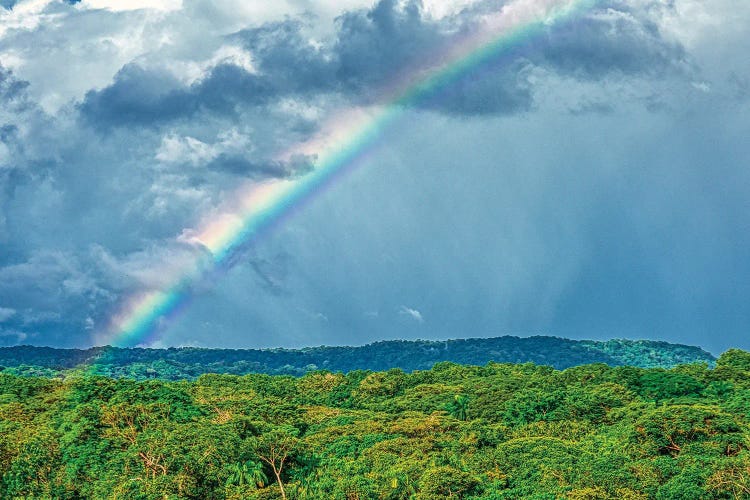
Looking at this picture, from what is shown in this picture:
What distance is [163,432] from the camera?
71.4m

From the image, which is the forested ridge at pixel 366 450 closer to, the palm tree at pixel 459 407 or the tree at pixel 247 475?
the tree at pixel 247 475

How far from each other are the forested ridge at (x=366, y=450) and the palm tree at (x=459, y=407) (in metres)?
1.27

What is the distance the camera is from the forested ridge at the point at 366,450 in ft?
203

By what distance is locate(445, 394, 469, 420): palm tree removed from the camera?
114 metres

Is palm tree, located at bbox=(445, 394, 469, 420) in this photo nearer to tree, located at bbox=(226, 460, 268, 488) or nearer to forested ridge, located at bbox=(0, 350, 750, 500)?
forested ridge, located at bbox=(0, 350, 750, 500)

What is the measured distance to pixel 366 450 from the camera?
7531 cm

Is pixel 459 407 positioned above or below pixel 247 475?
above

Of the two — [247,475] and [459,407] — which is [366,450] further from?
[459,407]

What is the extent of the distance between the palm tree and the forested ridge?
127 centimetres

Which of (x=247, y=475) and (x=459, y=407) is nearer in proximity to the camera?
(x=247, y=475)

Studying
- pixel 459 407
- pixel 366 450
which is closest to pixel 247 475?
pixel 366 450

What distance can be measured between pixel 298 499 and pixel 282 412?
135 feet

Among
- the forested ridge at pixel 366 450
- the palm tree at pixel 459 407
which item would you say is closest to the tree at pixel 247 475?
the forested ridge at pixel 366 450

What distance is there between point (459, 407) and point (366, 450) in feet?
143
